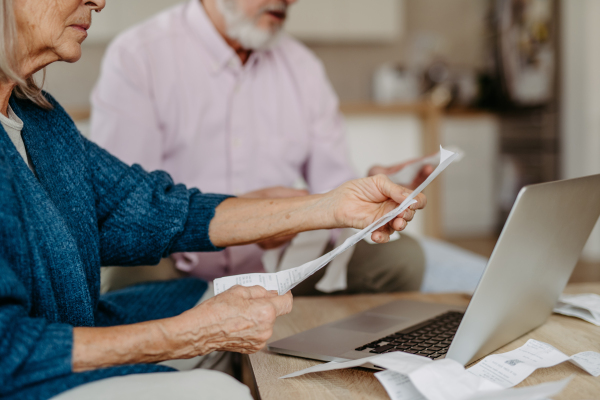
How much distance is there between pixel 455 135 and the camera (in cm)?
436

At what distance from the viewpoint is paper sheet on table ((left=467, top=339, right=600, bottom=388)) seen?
2.20ft

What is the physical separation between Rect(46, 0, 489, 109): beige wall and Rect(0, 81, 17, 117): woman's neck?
3.22 meters

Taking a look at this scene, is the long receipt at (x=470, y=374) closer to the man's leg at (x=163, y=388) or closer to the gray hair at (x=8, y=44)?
the man's leg at (x=163, y=388)

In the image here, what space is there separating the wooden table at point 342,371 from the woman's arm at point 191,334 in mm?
62

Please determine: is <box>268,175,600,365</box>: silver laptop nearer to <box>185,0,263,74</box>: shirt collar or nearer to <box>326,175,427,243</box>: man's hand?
<box>326,175,427,243</box>: man's hand

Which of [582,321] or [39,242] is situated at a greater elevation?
[39,242]

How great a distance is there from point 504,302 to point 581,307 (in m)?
0.32

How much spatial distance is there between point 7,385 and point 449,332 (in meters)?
0.59

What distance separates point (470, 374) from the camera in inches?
24.2

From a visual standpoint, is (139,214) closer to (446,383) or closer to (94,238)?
(94,238)

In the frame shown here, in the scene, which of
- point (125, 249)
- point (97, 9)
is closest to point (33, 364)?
point (125, 249)

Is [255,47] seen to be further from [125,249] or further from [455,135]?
[455,135]

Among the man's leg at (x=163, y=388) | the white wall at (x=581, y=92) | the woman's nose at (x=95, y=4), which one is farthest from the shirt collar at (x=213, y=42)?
the white wall at (x=581, y=92)

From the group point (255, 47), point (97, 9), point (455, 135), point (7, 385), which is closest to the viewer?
point (7, 385)
